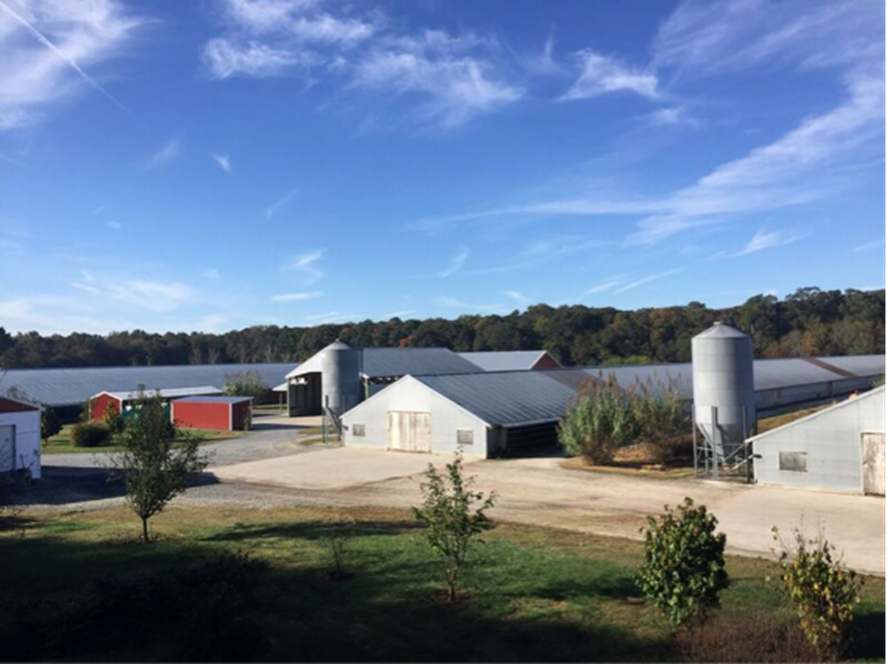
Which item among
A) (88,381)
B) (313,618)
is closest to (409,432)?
(88,381)

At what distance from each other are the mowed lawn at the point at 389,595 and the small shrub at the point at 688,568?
0.44 metres

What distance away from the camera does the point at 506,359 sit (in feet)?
178

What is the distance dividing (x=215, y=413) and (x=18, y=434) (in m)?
19.3

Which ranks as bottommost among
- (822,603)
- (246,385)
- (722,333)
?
(822,603)

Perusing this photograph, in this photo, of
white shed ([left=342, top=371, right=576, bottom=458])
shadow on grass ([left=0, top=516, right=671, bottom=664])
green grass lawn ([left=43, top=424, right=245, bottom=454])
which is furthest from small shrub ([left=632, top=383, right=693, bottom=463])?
green grass lawn ([left=43, top=424, right=245, bottom=454])

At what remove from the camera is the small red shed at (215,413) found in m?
36.7

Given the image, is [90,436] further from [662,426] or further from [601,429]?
[662,426]

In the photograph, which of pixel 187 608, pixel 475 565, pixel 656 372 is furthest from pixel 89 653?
pixel 656 372

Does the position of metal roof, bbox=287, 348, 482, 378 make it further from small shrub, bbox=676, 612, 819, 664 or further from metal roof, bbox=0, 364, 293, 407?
small shrub, bbox=676, 612, 819, 664

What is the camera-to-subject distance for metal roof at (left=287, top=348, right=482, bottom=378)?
146 feet

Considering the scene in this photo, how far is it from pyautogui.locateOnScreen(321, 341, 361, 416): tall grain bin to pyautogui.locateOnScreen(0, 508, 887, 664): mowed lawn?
21128 millimetres

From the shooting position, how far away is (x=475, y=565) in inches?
422

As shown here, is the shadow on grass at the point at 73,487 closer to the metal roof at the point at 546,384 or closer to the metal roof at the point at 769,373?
the metal roof at the point at 546,384

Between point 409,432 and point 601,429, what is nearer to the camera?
point 601,429
